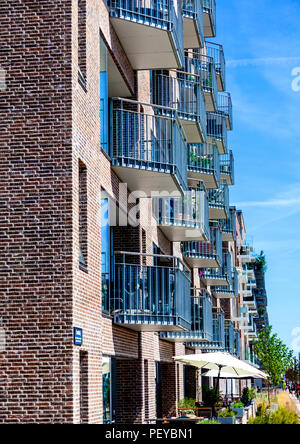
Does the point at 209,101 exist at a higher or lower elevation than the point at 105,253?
higher

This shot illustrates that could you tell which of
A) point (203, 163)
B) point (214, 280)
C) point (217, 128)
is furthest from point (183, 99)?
point (214, 280)

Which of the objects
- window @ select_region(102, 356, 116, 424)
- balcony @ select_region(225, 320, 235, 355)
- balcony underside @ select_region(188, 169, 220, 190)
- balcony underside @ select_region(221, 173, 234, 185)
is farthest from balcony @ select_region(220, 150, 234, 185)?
window @ select_region(102, 356, 116, 424)

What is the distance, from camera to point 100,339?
15016mm

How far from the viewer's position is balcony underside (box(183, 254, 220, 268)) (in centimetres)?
3262

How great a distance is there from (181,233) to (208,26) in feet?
42.5

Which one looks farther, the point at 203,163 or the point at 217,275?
the point at 217,275

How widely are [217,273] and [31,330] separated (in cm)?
2862

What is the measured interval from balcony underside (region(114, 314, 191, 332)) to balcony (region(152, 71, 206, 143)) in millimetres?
7614

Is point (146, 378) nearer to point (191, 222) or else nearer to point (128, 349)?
point (128, 349)

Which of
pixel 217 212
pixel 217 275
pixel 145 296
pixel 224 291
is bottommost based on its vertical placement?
pixel 145 296

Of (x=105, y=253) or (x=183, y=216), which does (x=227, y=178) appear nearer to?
(x=183, y=216)

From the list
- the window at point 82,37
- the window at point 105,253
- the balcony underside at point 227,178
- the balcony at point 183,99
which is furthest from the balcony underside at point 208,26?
the window at point 82,37

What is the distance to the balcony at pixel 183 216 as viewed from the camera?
24.0 metres

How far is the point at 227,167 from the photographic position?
4447cm
